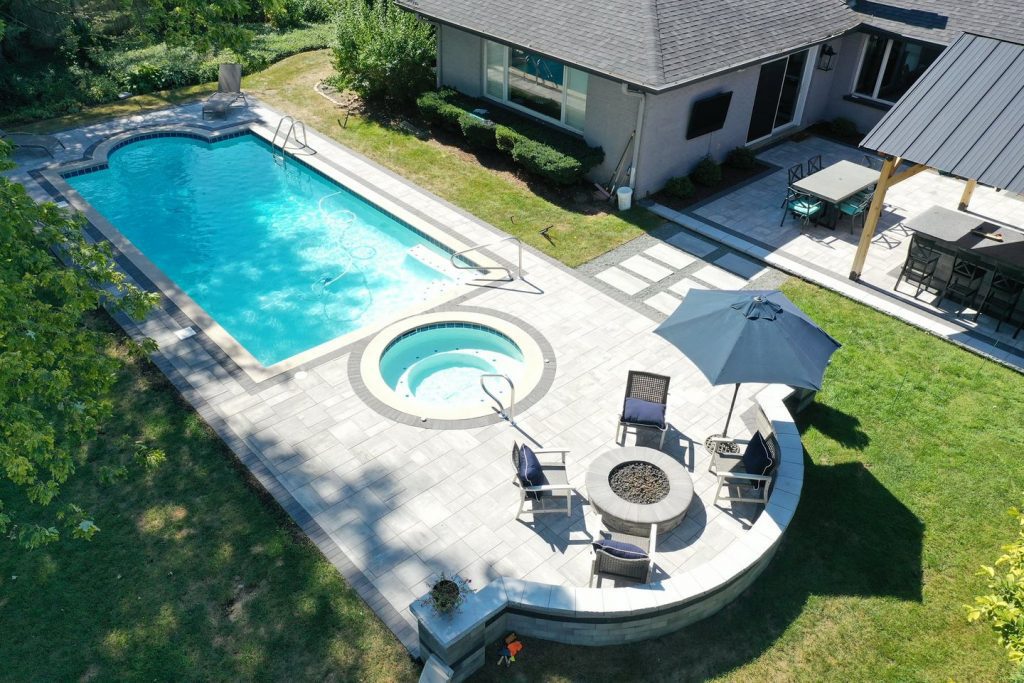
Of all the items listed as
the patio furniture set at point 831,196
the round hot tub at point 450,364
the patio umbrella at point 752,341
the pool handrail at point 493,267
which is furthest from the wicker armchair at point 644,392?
the patio furniture set at point 831,196

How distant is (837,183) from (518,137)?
27.7 feet

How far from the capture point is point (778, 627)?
9820 mm

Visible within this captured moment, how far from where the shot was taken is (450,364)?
48.1 ft

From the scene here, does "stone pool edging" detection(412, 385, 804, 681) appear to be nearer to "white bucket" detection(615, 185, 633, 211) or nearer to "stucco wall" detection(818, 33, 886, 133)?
"white bucket" detection(615, 185, 633, 211)

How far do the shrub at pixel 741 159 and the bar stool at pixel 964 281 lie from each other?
702 centimetres

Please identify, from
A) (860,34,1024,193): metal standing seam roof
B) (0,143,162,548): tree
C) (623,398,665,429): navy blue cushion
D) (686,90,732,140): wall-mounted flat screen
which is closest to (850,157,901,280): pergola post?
(860,34,1024,193): metal standing seam roof

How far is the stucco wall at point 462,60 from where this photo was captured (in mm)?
22781

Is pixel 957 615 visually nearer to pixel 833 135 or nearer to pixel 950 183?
pixel 950 183

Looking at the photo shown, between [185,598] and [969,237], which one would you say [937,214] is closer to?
[969,237]

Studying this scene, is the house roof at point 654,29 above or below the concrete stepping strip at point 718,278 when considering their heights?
above

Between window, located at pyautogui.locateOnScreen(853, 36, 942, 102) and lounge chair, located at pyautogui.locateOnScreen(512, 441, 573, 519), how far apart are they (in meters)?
18.4

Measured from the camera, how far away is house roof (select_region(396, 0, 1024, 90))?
1828 cm

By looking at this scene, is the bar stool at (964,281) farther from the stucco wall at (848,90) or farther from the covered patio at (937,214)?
the stucco wall at (848,90)

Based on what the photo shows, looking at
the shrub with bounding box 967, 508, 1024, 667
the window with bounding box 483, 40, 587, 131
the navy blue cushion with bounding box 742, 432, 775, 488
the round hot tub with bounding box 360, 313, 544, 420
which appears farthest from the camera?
the window with bounding box 483, 40, 587, 131
